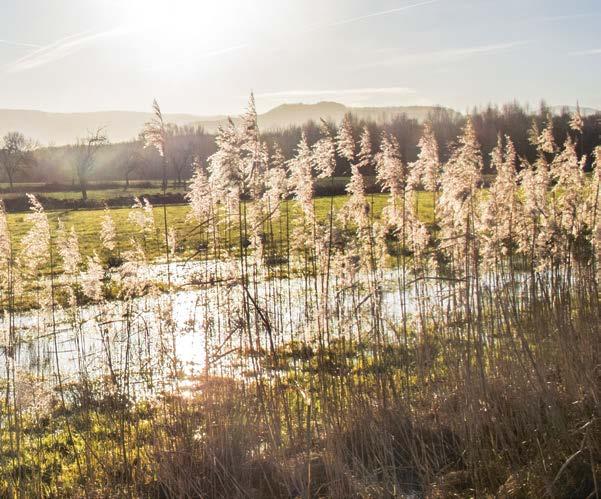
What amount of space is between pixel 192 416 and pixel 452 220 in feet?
11.9

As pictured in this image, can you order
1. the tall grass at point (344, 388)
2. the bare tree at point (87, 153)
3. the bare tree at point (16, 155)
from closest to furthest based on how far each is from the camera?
1. the tall grass at point (344, 388)
2. the bare tree at point (87, 153)
3. the bare tree at point (16, 155)

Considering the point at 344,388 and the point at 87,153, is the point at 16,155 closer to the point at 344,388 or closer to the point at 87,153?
the point at 87,153

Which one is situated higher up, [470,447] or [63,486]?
[470,447]

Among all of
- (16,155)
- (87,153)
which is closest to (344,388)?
(87,153)

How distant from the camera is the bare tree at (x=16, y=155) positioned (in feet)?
230

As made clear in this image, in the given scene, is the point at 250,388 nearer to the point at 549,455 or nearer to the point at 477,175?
the point at 549,455

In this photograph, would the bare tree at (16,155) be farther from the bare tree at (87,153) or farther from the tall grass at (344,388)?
the tall grass at (344,388)

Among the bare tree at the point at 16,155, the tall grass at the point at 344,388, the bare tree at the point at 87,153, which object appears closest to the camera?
the tall grass at the point at 344,388

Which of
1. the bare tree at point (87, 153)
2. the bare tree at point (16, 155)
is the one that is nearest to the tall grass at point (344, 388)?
the bare tree at point (87, 153)

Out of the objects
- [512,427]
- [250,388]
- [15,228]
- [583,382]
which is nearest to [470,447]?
[512,427]

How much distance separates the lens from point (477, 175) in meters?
6.12

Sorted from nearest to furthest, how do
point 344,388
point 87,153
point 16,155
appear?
point 344,388 → point 87,153 → point 16,155

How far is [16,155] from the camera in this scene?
73.2 m

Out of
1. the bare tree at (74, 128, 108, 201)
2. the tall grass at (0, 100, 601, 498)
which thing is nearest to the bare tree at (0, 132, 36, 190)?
the bare tree at (74, 128, 108, 201)
